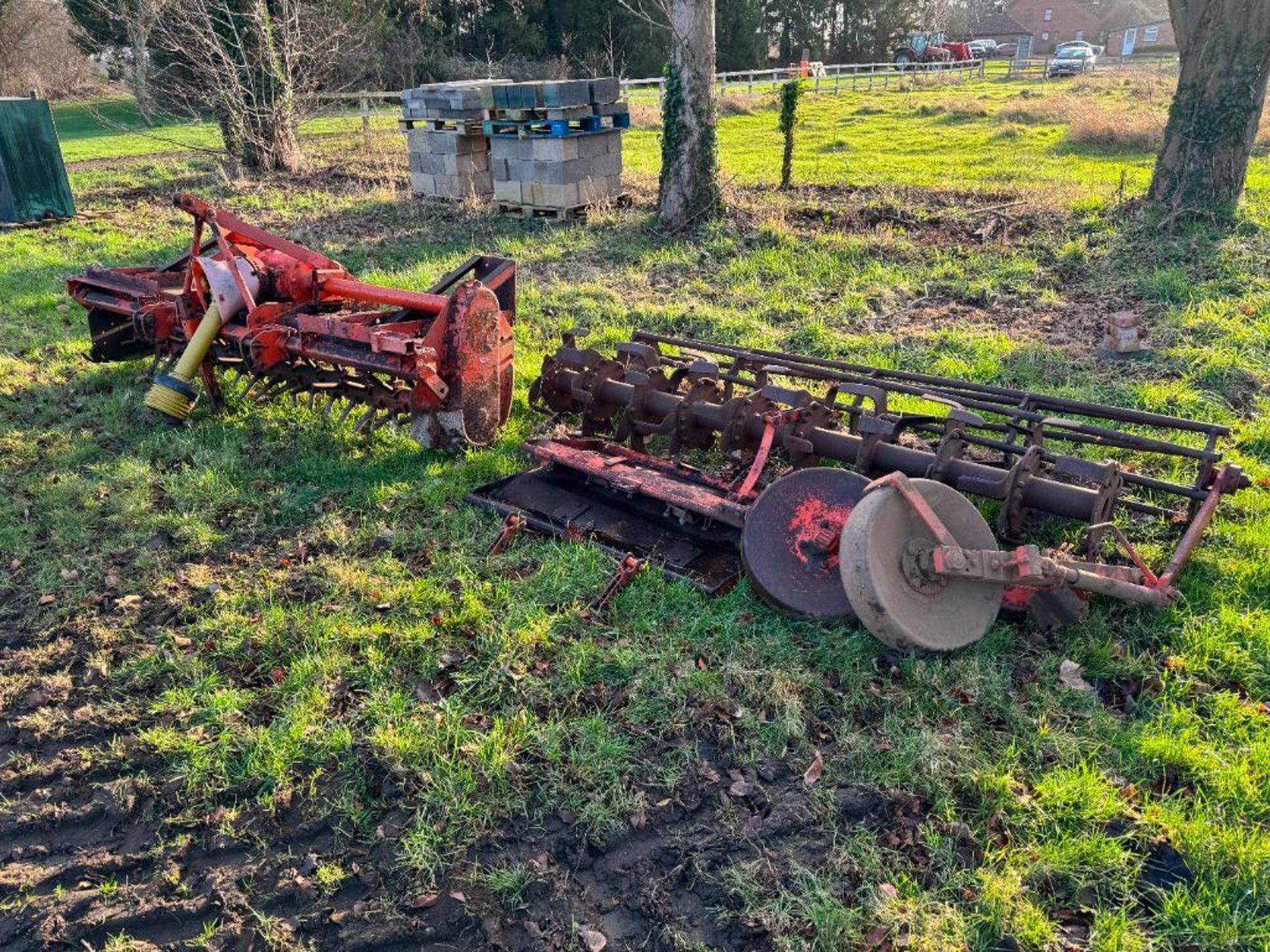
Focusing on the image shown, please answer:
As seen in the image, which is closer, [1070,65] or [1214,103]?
[1214,103]

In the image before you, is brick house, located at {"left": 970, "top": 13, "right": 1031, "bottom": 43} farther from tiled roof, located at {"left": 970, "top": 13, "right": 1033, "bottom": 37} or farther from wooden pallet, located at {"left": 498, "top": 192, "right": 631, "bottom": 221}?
wooden pallet, located at {"left": 498, "top": 192, "right": 631, "bottom": 221}

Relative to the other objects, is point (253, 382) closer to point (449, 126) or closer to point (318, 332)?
point (318, 332)

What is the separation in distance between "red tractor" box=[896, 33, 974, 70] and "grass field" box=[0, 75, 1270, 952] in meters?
38.4

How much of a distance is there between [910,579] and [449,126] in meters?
11.8

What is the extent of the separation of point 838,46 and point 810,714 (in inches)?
1831

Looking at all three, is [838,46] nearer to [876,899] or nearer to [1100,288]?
[1100,288]

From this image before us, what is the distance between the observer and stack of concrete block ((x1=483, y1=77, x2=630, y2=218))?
11445 mm

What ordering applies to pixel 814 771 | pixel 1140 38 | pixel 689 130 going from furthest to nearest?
1. pixel 1140 38
2. pixel 689 130
3. pixel 814 771

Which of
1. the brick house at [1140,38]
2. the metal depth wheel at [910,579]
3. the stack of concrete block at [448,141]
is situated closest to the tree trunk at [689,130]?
the stack of concrete block at [448,141]

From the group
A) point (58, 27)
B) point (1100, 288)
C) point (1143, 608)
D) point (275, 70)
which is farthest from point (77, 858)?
point (58, 27)

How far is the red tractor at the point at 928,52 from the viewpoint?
39.3m

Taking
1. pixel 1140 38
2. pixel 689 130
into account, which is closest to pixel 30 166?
pixel 689 130

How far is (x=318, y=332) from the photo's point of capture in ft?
17.7

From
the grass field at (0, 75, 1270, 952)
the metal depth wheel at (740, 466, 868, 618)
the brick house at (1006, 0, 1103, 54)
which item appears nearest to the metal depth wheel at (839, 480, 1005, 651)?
the grass field at (0, 75, 1270, 952)
